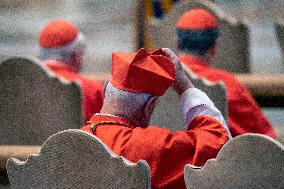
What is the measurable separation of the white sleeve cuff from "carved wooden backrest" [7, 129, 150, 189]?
0.59m

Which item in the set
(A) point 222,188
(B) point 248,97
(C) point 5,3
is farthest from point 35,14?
(A) point 222,188

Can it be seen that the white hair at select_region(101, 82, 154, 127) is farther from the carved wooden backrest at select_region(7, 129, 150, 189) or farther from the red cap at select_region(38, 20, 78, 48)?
the red cap at select_region(38, 20, 78, 48)

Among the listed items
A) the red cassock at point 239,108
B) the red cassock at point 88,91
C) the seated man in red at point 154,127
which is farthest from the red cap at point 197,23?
the seated man in red at point 154,127

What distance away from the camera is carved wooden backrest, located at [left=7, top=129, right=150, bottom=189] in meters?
2.62

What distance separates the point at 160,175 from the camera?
9.64ft

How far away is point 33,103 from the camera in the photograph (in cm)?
400

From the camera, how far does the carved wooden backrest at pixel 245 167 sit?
95.7 inches

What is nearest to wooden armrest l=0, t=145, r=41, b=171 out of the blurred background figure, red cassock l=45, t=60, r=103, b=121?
red cassock l=45, t=60, r=103, b=121

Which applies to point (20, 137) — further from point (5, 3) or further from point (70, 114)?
point (5, 3)

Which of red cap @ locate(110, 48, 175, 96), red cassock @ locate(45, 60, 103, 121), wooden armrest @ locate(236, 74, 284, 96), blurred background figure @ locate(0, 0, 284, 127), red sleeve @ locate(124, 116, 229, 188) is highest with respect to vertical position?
red cap @ locate(110, 48, 175, 96)

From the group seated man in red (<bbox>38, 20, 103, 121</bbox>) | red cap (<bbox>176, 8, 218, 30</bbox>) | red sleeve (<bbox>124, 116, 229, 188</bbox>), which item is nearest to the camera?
red sleeve (<bbox>124, 116, 229, 188</bbox>)

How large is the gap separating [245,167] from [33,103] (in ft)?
5.41

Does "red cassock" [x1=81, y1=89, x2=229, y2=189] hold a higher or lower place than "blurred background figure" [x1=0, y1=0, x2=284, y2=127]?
higher

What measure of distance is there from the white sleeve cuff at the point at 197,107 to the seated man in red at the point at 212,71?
3.30ft
